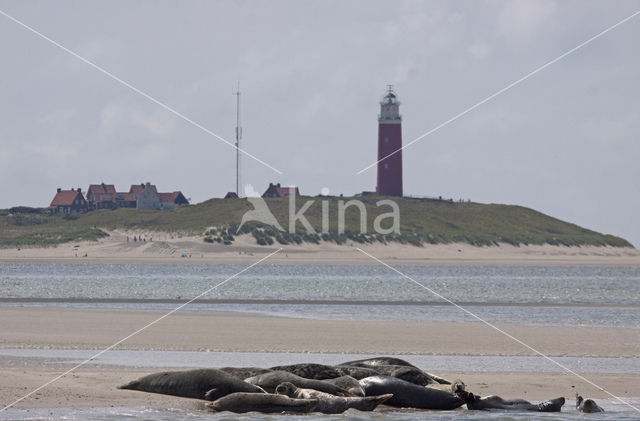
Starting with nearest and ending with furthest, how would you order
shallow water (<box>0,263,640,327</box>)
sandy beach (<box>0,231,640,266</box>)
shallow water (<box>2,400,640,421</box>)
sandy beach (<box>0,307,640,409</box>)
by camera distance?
shallow water (<box>2,400,640,421</box>) → sandy beach (<box>0,307,640,409</box>) → shallow water (<box>0,263,640,327</box>) → sandy beach (<box>0,231,640,266</box>)

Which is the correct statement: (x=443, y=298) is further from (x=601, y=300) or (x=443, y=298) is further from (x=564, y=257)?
(x=564, y=257)

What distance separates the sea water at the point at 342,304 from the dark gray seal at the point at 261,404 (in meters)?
0.18

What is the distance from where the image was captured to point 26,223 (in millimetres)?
121688

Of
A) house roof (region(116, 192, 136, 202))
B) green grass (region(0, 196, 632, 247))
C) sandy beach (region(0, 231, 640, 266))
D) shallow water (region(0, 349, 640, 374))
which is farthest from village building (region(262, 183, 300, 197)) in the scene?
shallow water (region(0, 349, 640, 374))

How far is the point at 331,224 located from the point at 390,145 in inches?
647

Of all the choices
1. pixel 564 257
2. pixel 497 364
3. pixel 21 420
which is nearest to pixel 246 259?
pixel 564 257

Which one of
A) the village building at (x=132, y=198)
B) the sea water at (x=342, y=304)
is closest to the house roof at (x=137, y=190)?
the village building at (x=132, y=198)

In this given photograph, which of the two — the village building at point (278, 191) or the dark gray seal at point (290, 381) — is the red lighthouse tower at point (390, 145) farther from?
the dark gray seal at point (290, 381)

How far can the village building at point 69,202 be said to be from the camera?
143 m

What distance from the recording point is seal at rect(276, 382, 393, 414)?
13.9 m

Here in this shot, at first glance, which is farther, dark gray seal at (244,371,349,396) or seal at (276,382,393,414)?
dark gray seal at (244,371,349,396)

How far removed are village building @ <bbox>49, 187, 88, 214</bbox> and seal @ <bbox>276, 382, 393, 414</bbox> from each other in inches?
5218

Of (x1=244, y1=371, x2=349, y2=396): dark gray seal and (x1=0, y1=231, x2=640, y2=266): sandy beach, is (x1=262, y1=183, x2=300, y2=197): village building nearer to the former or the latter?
(x1=0, y1=231, x2=640, y2=266): sandy beach

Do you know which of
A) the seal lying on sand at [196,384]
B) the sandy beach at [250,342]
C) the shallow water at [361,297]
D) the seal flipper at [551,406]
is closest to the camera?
the seal lying on sand at [196,384]
